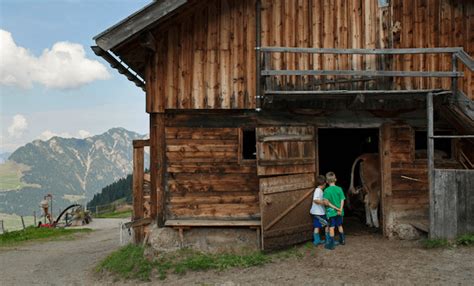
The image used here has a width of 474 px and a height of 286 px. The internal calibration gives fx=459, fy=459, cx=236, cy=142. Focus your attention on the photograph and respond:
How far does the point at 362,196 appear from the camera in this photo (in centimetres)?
1462

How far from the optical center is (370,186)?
1414 centimetres

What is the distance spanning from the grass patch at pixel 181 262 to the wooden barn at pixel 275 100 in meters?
0.54

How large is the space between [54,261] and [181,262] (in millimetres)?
6491

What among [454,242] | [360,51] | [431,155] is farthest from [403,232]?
[360,51]

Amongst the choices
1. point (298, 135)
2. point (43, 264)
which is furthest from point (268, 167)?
point (43, 264)

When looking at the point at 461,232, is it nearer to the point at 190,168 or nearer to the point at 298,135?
the point at 298,135

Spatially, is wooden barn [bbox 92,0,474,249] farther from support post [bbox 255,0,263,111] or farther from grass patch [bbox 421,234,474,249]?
grass patch [bbox 421,234,474,249]

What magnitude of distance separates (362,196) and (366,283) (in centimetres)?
532

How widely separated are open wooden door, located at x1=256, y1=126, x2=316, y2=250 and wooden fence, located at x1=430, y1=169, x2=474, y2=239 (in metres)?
3.25

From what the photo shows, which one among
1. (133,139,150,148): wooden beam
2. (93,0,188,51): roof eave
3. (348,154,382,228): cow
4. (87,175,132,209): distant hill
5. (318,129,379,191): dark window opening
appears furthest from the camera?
(87,175,132,209): distant hill

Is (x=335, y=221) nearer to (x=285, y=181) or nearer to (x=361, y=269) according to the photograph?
(x=285, y=181)

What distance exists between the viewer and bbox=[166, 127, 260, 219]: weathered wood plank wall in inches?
488

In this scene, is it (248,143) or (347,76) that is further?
(248,143)

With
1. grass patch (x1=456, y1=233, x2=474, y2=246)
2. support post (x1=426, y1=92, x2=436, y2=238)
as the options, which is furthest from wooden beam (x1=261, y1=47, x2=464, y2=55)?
grass patch (x1=456, y1=233, x2=474, y2=246)
